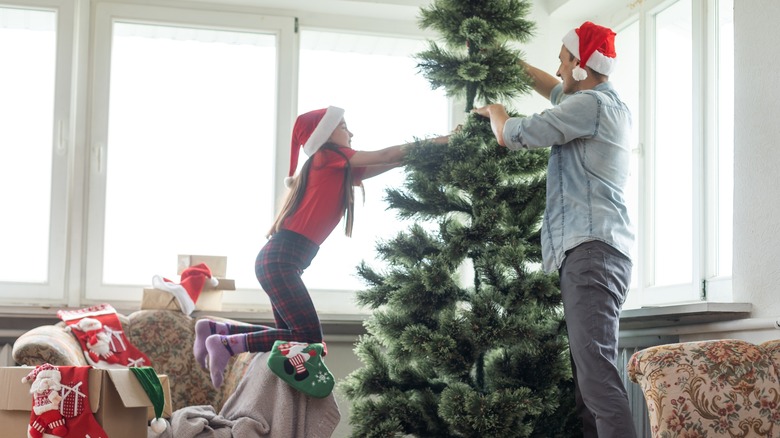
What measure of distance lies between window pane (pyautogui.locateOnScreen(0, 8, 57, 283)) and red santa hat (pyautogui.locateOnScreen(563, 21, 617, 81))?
2.55 meters

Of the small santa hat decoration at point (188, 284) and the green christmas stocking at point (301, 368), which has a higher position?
the small santa hat decoration at point (188, 284)

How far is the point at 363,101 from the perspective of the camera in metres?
4.54

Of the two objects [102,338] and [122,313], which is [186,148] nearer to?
[122,313]

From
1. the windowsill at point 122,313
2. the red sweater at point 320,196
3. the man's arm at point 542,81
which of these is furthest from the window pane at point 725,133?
the windowsill at point 122,313

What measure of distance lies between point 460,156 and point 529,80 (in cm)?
38

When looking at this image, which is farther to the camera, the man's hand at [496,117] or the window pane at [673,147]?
the window pane at [673,147]

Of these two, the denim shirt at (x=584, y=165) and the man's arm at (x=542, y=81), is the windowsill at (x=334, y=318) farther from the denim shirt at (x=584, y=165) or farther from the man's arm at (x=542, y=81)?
the man's arm at (x=542, y=81)

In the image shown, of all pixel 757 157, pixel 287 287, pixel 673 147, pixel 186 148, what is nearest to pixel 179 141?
pixel 186 148

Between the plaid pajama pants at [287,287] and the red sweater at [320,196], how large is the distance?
0.14 ft

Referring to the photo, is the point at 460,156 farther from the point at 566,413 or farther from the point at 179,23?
the point at 179,23

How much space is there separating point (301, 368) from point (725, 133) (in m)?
1.76

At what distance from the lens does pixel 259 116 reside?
4457 millimetres

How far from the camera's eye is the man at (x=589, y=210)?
2525 millimetres

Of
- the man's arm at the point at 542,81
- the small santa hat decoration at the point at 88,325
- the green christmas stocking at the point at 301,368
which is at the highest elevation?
the man's arm at the point at 542,81
